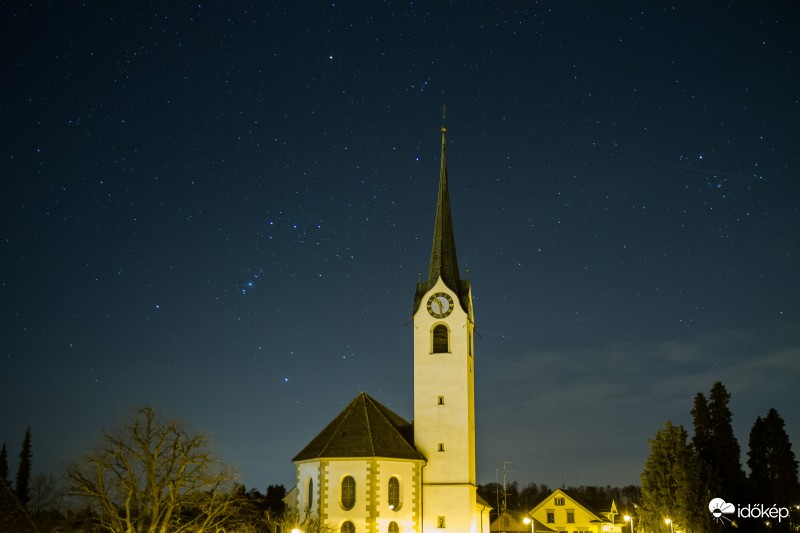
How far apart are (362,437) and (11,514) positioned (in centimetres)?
3505

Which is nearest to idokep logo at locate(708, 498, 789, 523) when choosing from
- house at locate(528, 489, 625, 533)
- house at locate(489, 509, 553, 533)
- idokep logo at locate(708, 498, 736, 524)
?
idokep logo at locate(708, 498, 736, 524)

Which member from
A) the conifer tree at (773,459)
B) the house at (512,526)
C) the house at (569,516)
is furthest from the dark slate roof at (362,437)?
the house at (569,516)

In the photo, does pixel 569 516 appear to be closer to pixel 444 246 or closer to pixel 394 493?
pixel 444 246

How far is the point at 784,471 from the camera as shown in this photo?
216 feet

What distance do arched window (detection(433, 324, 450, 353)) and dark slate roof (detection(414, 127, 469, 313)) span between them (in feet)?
6.25

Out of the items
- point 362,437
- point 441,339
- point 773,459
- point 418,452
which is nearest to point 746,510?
point 773,459

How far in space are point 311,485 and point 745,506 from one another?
97.4 feet

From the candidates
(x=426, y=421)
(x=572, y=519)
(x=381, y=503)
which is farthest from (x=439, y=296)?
(x=572, y=519)

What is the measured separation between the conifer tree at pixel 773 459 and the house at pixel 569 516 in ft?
125

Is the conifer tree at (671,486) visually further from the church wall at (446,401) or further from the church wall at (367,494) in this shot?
the church wall at (367,494)

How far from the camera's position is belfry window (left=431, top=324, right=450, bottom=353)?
54.1 metres

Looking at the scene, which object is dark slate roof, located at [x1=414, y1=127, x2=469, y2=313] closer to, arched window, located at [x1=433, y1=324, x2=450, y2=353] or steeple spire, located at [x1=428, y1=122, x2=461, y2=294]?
steeple spire, located at [x1=428, y1=122, x2=461, y2=294]

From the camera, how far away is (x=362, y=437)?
51.1m

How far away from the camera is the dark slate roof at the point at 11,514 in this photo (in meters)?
16.7
